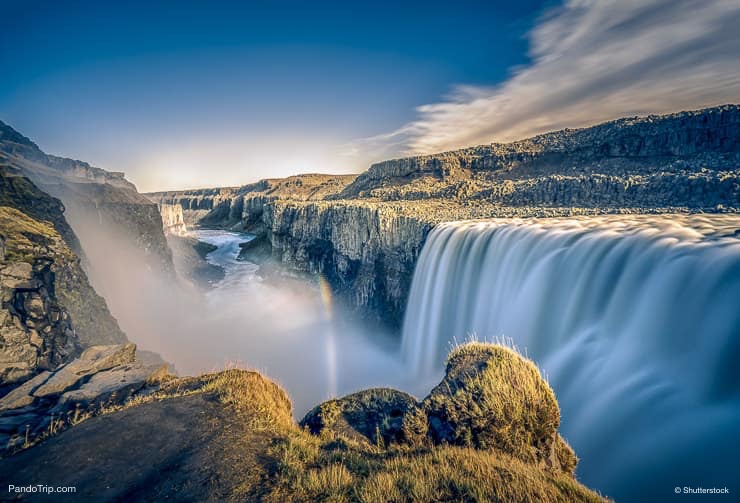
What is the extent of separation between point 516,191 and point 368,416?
24641 mm

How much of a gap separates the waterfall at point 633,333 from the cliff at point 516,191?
694 centimetres

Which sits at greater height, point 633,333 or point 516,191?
point 516,191

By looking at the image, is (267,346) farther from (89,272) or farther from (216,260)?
(216,260)

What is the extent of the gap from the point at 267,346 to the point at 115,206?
1706 centimetres

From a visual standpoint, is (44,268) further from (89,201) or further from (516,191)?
(516,191)

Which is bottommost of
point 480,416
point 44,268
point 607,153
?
point 480,416

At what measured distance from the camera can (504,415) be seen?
4734 millimetres

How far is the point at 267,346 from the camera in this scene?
81.9ft

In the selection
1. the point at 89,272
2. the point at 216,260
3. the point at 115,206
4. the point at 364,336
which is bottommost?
the point at 364,336

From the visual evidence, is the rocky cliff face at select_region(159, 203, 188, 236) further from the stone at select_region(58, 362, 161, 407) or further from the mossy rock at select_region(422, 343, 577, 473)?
the mossy rock at select_region(422, 343, 577, 473)

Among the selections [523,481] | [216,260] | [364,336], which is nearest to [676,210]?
[523,481]

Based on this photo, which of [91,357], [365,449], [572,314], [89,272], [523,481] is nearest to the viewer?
[523,481]

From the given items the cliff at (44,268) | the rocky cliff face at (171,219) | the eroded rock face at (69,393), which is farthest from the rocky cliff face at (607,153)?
the rocky cliff face at (171,219)

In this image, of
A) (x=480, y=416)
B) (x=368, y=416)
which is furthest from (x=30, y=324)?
(x=480, y=416)
